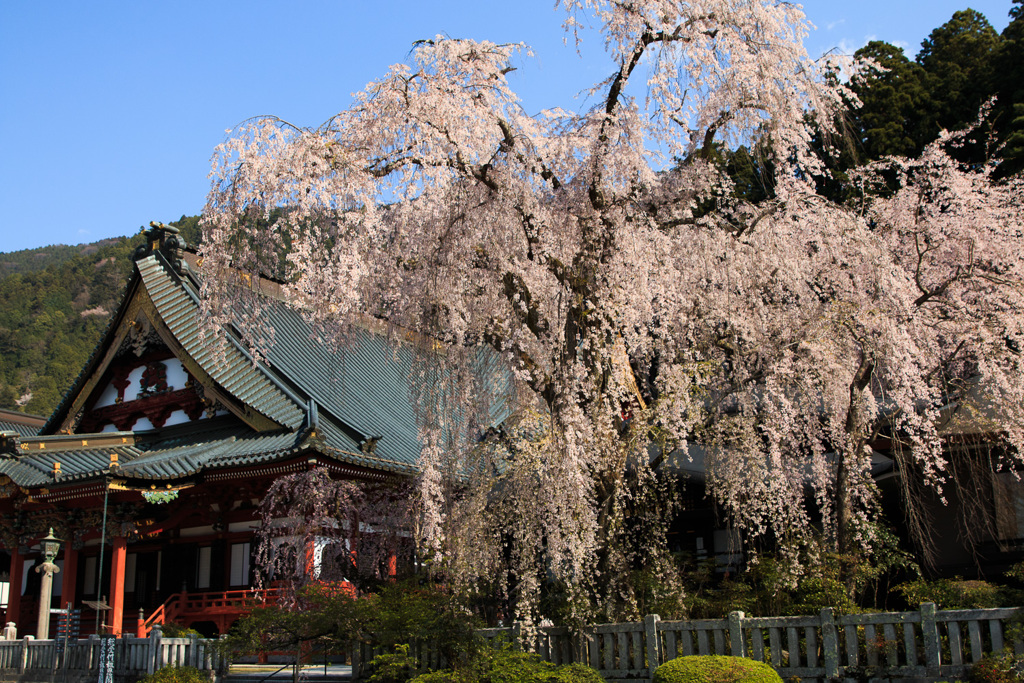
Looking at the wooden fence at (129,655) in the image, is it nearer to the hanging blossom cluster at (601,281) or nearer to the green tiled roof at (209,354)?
the hanging blossom cluster at (601,281)

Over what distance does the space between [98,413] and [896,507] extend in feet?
53.8

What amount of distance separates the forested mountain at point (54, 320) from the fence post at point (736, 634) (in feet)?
143

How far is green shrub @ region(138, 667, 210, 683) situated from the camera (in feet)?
31.2

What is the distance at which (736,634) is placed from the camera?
791 cm

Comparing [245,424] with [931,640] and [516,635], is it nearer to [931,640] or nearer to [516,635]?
[516,635]

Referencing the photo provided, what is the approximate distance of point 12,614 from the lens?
15.5m

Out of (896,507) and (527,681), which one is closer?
(527,681)

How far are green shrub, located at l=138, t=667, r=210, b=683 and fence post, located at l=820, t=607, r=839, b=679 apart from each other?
6967mm

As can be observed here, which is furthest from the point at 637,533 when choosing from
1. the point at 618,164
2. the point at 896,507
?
the point at 896,507

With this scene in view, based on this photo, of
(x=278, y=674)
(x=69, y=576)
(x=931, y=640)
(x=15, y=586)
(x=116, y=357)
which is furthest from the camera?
(x=116, y=357)

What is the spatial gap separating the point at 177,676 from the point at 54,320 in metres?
55.7

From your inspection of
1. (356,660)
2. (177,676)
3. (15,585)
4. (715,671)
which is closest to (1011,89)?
(715,671)

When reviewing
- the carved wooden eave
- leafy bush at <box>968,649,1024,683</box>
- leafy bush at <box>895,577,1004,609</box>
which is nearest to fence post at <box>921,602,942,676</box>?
leafy bush at <box>968,649,1024,683</box>

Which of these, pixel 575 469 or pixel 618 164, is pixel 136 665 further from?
pixel 618 164
